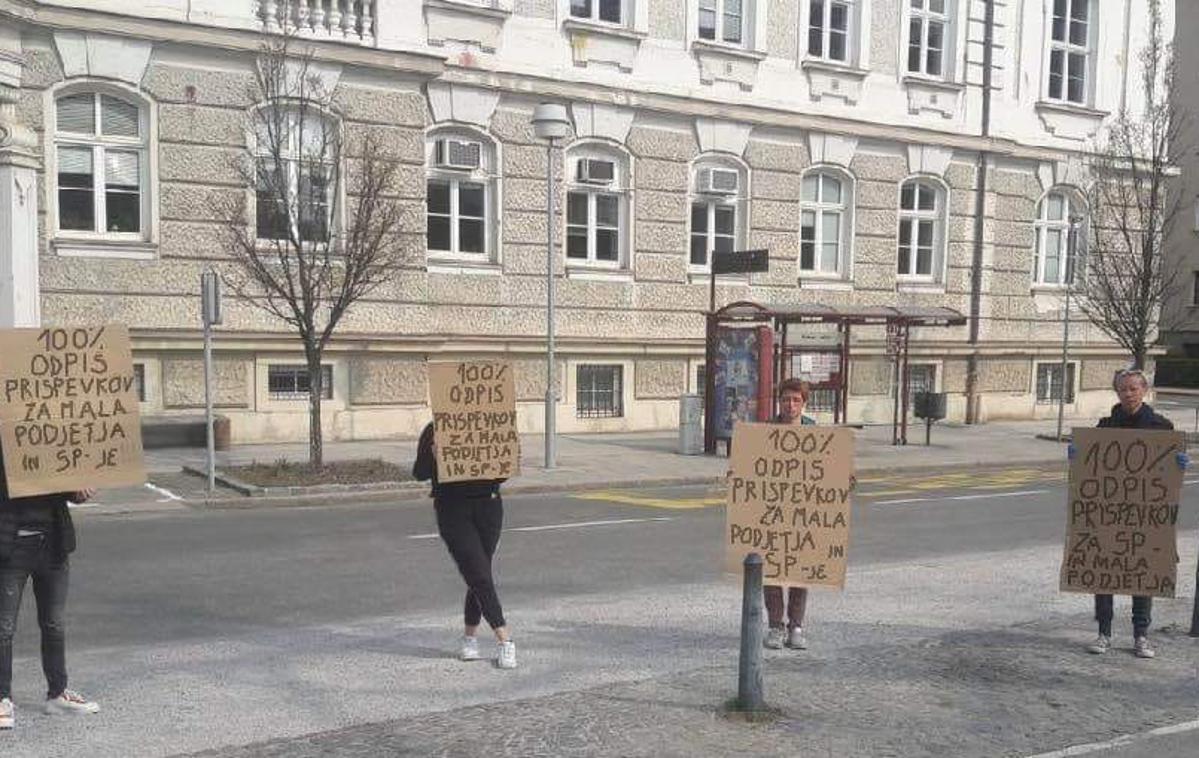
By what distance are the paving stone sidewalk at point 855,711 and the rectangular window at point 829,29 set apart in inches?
749

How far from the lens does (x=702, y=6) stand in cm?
2198

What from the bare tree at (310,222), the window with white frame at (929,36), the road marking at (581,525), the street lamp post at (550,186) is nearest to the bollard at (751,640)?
the road marking at (581,525)

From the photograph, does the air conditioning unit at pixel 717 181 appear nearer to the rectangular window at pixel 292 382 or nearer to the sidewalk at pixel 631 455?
the sidewalk at pixel 631 455

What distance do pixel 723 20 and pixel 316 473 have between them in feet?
43.5

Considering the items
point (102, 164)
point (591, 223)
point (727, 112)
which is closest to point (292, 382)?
point (102, 164)

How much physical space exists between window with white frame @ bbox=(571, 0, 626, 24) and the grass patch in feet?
33.5

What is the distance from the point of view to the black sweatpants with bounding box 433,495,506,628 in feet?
20.2

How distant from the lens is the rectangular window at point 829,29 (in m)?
23.5

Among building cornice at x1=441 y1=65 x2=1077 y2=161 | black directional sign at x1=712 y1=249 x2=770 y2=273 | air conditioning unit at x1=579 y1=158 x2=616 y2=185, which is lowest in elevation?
black directional sign at x1=712 y1=249 x2=770 y2=273

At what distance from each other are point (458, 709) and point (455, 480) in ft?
4.19

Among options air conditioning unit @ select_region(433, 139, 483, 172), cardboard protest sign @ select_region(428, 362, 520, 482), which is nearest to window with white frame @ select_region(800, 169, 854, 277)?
air conditioning unit @ select_region(433, 139, 483, 172)

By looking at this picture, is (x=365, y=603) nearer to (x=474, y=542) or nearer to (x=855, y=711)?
(x=474, y=542)

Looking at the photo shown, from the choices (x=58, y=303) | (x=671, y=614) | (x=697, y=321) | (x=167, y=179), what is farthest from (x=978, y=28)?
(x=671, y=614)

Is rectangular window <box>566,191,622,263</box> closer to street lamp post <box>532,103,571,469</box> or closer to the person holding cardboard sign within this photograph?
street lamp post <box>532,103,571,469</box>
